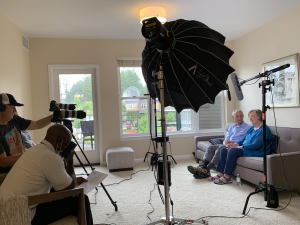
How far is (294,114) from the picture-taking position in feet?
11.3

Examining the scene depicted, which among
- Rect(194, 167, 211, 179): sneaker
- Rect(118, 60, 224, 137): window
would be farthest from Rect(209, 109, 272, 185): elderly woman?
Rect(118, 60, 224, 137): window

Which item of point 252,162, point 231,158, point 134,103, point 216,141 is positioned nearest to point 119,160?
point 134,103

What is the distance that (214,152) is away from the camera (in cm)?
366

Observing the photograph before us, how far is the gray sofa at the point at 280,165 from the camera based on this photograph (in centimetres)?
258

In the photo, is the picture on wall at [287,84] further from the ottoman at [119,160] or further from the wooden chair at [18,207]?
the wooden chair at [18,207]

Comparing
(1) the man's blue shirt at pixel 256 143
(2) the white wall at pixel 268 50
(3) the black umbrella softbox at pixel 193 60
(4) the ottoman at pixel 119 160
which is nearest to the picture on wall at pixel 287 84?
(2) the white wall at pixel 268 50

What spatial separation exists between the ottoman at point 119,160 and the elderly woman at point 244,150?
1.42m

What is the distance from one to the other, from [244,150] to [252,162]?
305 mm

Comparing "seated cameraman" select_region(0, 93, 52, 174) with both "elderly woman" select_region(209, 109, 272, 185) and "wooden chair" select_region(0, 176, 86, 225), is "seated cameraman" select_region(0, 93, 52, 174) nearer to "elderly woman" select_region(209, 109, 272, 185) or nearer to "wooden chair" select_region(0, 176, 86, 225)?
"wooden chair" select_region(0, 176, 86, 225)

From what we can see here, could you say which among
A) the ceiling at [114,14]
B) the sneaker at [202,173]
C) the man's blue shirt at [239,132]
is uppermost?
the ceiling at [114,14]

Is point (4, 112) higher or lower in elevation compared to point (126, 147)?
higher

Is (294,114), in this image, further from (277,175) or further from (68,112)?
(68,112)

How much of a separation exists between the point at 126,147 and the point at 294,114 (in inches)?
111

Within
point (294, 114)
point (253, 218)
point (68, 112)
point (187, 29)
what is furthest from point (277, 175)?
point (68, 112)
